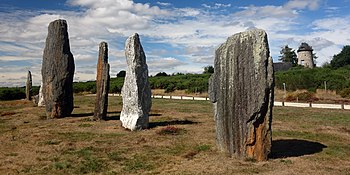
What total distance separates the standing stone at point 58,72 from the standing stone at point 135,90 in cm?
590

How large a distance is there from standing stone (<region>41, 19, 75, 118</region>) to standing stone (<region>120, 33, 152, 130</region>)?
19.4 feet

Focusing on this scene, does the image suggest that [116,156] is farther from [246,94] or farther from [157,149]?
[246,94]

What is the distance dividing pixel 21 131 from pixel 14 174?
776 cm

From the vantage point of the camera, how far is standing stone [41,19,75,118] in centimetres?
2269

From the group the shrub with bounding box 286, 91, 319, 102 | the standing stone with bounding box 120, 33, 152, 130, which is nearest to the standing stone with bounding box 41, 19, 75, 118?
the standing stone with bounding box 120, 33, 152, 130

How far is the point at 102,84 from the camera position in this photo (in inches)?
820

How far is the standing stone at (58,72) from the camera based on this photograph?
Answer: 2269cm

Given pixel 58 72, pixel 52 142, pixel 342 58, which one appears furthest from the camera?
pixel 342 58

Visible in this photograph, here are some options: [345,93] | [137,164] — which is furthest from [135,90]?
[345,93]

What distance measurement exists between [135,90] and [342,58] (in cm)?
6428

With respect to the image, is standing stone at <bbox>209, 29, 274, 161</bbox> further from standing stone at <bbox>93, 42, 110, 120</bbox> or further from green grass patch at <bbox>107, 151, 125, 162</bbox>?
standing stone at <bbox>93, 42, 110, 120</bbox>

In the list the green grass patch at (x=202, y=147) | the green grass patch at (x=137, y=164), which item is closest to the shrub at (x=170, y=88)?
the green grass patch at (x=202, y=147)

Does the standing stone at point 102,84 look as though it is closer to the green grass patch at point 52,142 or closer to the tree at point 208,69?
the green grass patch at point 52,142

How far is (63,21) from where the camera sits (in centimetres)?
2359
